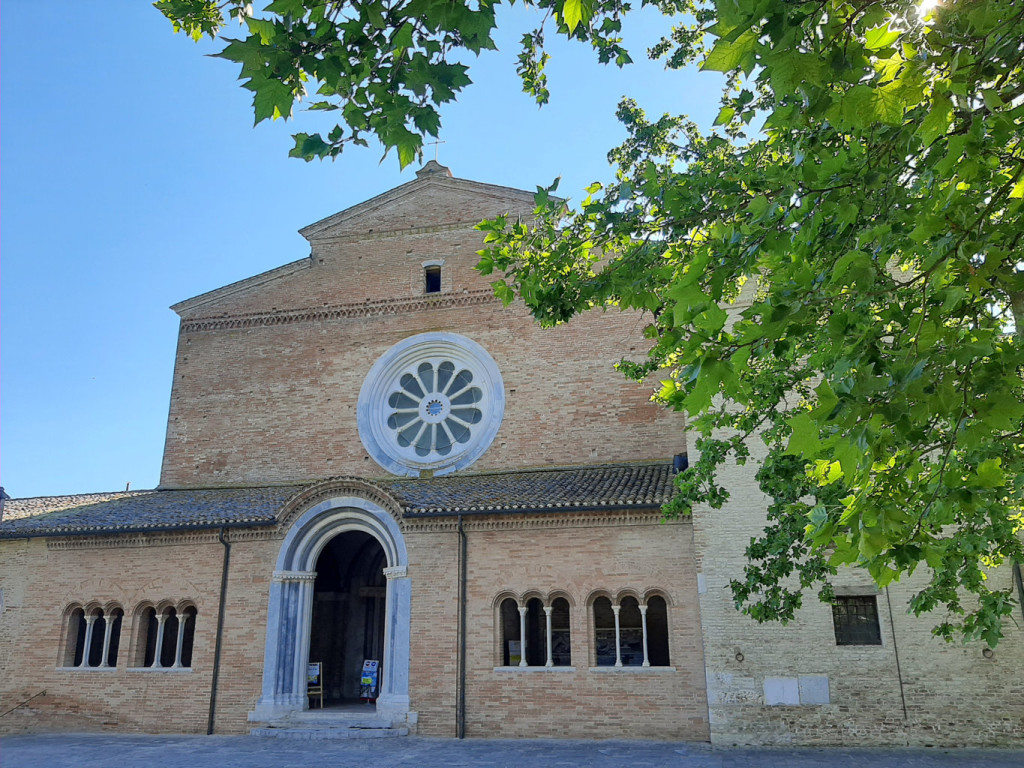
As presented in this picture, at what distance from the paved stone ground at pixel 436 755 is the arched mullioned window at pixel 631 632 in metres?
1.79

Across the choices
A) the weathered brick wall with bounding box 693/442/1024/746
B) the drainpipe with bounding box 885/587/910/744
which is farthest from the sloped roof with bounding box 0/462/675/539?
the drainpipe with bounding box 885/587/910/744

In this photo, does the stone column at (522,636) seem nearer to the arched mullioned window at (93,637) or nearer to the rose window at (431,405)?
the rose window at (431,405)

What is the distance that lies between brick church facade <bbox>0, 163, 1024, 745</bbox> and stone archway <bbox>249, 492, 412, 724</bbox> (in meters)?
0.05

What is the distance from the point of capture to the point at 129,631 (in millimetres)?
15203

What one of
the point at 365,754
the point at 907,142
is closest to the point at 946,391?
the point at 907,142

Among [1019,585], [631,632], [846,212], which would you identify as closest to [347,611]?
[631,632]

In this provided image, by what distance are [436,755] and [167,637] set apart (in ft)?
25.7

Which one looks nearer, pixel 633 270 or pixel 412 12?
pixel 412 12

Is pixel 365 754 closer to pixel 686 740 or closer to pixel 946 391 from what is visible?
pixel 686 740

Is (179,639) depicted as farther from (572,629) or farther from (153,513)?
(572,629)

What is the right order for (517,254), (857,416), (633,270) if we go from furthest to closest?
1. (517,254)
2. (633,270)
3. (857,416)

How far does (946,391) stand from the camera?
10.9 ft

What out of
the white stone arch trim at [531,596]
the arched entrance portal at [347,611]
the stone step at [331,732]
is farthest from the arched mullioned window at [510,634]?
the arched entrance portal at [347,611]

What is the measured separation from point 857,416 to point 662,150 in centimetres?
985
